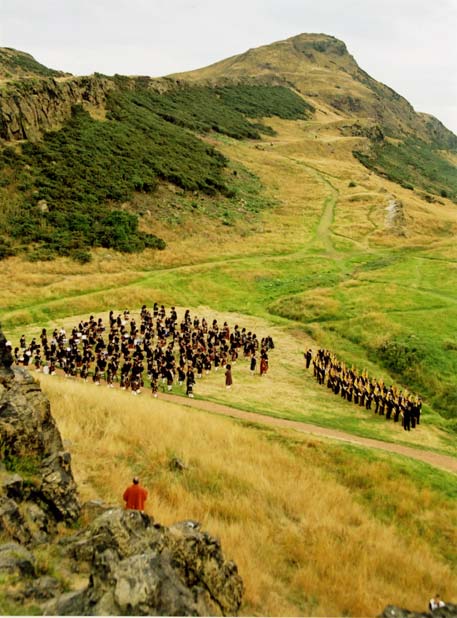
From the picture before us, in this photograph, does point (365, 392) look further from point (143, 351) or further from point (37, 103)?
point (37, 103)

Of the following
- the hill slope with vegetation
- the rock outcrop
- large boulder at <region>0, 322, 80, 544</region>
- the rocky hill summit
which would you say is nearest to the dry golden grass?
the hill slope with vegetation

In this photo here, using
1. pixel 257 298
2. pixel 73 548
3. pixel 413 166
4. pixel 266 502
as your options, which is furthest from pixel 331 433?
pixel 413 166

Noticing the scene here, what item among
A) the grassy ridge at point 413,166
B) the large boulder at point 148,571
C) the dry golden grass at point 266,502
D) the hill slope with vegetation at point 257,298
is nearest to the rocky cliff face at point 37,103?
the hill slope with vegetation at point 257,298

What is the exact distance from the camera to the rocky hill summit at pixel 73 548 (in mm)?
8086

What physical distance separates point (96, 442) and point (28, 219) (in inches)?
1741

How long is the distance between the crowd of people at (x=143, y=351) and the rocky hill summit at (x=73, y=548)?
55.3 feet

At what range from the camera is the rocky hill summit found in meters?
8.09

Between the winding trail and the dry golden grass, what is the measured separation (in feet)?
9.12

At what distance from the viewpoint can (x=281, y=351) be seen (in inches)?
1537

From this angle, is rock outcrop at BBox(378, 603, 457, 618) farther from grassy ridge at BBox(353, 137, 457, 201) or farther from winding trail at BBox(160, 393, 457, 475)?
grassy ridge at BBox(353, 137, 457, 201)

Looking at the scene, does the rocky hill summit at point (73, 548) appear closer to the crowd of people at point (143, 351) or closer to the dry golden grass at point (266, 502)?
the dry golden grass at point (266, 502)

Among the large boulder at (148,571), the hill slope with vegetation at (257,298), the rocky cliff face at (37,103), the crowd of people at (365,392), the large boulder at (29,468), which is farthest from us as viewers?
the rocky cliff face at (37,103)

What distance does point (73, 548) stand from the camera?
1012 centimetres

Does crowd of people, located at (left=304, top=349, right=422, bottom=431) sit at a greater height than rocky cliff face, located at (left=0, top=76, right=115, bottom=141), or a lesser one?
lesser
